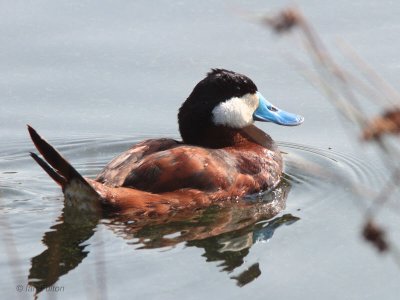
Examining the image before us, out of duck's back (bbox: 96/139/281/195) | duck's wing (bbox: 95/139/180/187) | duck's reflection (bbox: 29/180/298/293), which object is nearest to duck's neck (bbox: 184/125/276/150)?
duck's back (bbox: 96/139/281/195)

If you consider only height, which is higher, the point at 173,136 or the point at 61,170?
the point at 61,170

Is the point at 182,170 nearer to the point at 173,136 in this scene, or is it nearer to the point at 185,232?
the point at 185,232

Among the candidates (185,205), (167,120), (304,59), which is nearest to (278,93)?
(304,59)

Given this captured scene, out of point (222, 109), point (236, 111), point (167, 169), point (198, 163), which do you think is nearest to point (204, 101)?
point (222, 109)

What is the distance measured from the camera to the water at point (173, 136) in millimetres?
4781

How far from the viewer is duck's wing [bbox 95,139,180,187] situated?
19.6 ft

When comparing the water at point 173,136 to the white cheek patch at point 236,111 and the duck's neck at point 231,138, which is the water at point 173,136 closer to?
the duck's neck at point 231,138

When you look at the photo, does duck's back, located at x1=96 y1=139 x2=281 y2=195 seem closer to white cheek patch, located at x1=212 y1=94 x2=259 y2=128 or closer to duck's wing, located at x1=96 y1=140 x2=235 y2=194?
duck's wing, located at x1=96 y1=140 x2=235 y2=194

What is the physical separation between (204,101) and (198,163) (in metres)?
0.74

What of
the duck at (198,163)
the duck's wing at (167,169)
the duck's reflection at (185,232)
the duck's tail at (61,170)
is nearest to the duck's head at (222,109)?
the duck at (198,163)

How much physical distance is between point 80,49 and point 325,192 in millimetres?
2941

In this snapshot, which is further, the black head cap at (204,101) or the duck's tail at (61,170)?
the black head cap at (204,101)

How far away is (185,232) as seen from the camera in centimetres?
559

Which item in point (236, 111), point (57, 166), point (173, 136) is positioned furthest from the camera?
point (173, 136)
